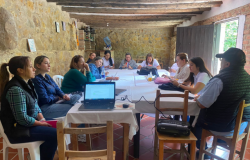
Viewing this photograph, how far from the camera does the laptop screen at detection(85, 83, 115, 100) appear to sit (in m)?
1.92

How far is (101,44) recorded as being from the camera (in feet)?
29.1

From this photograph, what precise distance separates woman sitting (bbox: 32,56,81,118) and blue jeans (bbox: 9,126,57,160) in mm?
414

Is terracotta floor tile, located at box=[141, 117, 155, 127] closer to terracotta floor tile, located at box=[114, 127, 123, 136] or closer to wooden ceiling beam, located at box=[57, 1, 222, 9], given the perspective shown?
terracotta floor tile, located at box=[114, 127, 123, 136]

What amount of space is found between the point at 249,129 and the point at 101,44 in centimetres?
783

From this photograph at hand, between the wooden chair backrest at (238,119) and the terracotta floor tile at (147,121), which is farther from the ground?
the wooden chair backrest at (238,119)

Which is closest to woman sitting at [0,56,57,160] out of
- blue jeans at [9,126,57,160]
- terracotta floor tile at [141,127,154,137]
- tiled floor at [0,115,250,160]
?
blue jeans at [9,126,57,160]

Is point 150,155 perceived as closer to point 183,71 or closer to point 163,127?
point 163,127

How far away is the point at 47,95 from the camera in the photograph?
7.18ft

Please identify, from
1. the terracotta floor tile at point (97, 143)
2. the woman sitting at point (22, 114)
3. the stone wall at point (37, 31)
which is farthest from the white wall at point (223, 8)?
the stone wall at point (37, 31)

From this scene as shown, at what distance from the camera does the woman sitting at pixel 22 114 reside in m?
1.55

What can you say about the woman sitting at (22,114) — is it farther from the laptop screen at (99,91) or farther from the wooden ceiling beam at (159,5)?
the wooden ceiling beam at (159,5)

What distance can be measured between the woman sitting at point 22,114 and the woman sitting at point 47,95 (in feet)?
1.13

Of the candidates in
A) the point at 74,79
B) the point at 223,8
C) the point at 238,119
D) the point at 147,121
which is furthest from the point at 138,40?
the point at 238,119

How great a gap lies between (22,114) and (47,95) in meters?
0.65
